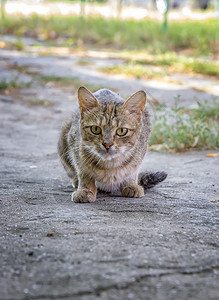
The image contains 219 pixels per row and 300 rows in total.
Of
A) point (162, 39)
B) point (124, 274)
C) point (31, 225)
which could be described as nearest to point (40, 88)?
point (162, 39)

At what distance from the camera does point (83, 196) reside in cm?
322

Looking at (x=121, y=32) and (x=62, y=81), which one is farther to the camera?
(x=121, y=32)

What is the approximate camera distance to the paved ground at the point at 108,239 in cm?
184

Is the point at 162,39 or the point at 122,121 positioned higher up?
the point at 122,121

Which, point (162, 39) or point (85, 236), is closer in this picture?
point (85, 236)

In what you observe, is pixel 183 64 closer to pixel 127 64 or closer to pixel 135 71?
pixel 135 71

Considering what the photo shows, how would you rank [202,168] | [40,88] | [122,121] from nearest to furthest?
1. [122,121]
2. [202,168]
3. [40,88]

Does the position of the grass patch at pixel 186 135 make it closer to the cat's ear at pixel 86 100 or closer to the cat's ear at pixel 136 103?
the cat's ear at pixel 136 103

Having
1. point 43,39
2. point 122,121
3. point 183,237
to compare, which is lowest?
point 43,39

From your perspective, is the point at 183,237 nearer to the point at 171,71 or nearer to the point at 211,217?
the point at 211,217

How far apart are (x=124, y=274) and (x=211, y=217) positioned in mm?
999

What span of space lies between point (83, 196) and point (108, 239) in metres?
0.92

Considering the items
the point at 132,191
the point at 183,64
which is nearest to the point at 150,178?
the point at 132,191

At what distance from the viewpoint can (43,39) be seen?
1516 centimetres
